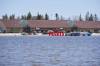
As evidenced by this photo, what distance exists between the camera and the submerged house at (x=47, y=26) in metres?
138

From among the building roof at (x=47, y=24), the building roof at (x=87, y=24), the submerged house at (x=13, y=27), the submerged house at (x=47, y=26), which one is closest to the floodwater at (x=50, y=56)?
the submerged house at (x=13, y=27)

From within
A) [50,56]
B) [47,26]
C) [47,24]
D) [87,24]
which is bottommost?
[47,26]

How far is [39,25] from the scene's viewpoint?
142m

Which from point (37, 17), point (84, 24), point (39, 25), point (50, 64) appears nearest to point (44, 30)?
point (39, 25)

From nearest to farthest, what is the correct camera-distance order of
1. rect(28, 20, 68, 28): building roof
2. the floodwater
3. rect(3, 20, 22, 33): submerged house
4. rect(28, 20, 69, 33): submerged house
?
1. the floodwater
2. rect(3, 20, 22, 33): submerged house
3. rect(28, 20, 69, 33): submerged house
4. rect(28, 20, 68, 28): building roof

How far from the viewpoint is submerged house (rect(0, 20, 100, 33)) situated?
13788 cm

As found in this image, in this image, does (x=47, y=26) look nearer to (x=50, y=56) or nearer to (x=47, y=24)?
(x=47, y=24)

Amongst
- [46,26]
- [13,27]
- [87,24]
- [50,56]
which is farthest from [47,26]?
[50,56]

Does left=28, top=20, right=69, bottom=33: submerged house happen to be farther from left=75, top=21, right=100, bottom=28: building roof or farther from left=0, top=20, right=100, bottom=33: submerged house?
left=75, top=21, right=100, bottom=28: building roof

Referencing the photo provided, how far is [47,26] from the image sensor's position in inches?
5581

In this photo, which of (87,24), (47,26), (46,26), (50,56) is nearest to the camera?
(50,56)

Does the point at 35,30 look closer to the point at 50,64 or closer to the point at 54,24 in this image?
the point at 54,24

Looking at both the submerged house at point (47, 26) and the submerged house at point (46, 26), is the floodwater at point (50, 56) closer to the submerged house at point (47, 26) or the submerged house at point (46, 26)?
the submerged house at point (47, 26)

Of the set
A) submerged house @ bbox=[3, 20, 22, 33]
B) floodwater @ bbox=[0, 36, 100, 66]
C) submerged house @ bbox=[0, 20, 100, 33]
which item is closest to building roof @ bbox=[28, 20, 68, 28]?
submerged house @ bbox=[0, 20, 100, 33]
